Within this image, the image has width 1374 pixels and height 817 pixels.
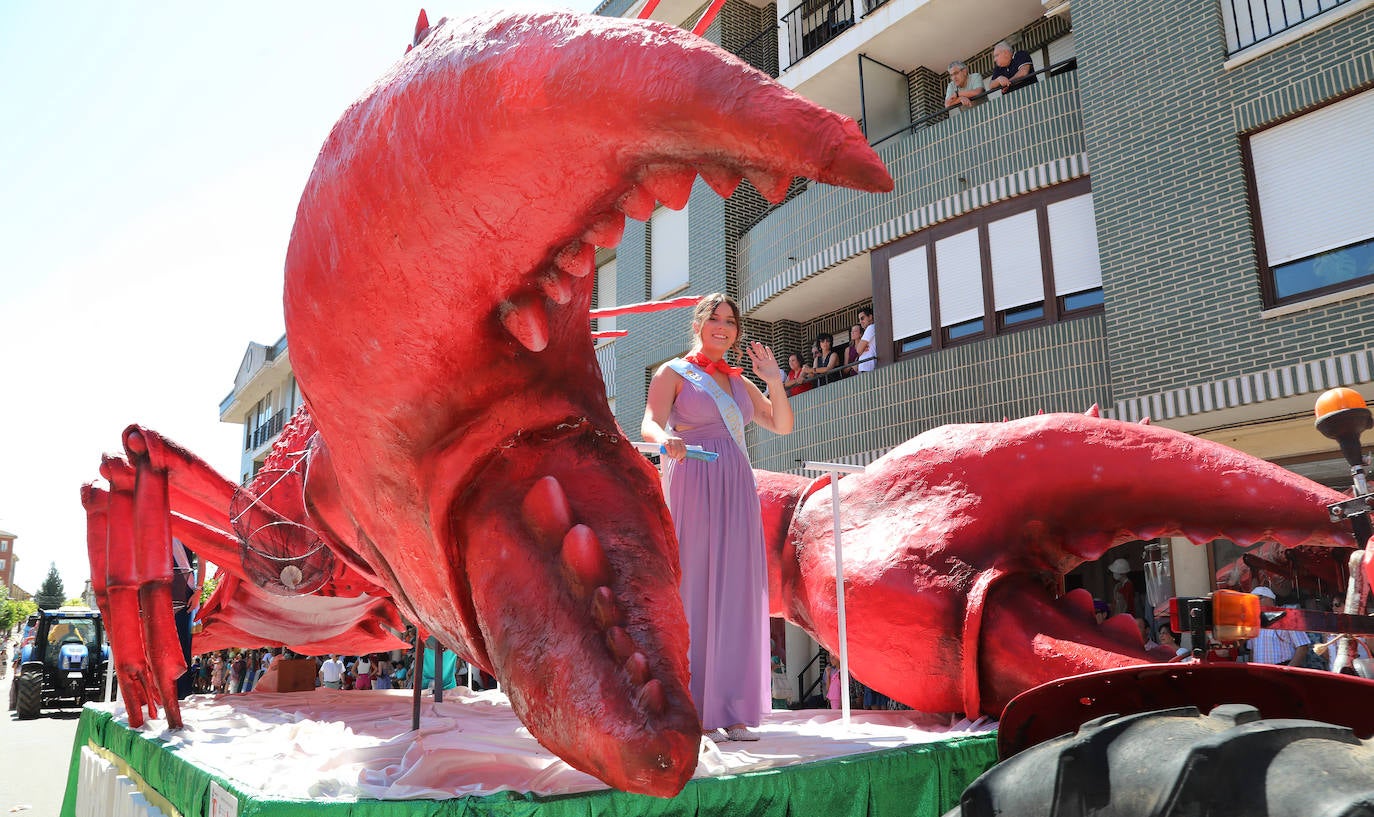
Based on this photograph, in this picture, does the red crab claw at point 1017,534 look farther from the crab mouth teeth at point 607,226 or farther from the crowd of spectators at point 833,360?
the crowd of spectators at point 833,360

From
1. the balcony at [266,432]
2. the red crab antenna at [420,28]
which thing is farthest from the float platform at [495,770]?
the balcony at [266,432]

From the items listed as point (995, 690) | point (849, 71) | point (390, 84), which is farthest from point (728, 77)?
point (849, 71)

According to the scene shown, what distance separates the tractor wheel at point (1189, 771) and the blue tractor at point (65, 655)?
60.0 feet

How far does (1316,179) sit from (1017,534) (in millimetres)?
7456

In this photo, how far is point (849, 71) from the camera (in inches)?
522

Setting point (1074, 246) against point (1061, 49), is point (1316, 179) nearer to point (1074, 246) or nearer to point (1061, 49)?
point (1074, 246)

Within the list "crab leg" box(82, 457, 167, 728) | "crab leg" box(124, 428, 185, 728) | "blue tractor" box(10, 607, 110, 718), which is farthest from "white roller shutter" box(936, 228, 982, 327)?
"blue tractor" box(10, 607, 110, 718)

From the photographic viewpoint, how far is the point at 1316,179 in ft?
27.2

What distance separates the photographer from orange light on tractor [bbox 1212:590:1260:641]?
1.49 metres

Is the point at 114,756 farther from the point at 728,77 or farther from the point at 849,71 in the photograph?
the point at 849,71

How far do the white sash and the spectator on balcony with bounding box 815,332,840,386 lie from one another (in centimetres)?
916

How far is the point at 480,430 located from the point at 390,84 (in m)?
0.55

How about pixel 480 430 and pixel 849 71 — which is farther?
pixel 849 71

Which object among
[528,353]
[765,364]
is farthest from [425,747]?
[765,364]
